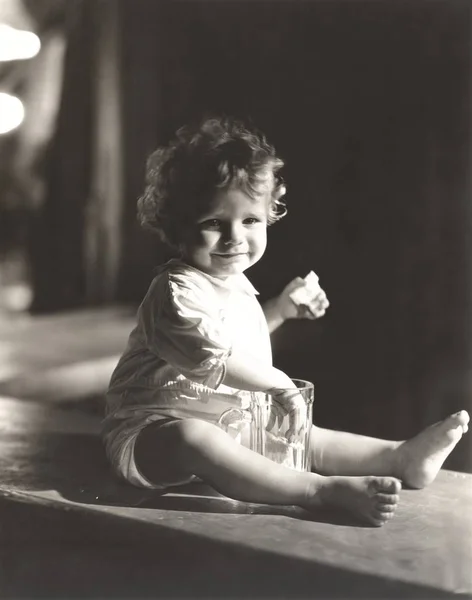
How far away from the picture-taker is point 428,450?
2.56ft

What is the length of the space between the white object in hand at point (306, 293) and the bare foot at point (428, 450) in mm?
→ 194

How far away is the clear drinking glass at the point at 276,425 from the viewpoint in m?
0.75

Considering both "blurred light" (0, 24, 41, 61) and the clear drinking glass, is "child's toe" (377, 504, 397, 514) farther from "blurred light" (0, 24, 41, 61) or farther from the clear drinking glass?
"blurred light" (0, 24, 41, 61)

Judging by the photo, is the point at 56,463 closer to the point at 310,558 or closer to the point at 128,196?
the point at 310,558

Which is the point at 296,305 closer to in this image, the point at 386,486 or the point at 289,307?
the point at 289,307

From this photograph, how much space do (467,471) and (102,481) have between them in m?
0.40

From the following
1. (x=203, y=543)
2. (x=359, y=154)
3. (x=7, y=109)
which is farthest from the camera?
(x=7, y=109)

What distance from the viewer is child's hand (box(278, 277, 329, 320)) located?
0.90 m

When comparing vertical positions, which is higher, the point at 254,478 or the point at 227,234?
the point at 227,234

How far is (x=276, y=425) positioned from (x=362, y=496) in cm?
11

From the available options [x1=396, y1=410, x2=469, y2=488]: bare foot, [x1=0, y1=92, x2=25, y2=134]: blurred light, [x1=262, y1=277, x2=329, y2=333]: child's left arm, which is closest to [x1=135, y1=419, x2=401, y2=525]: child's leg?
[x1=396, y1=410, x2=469, y2=488]: bare foot

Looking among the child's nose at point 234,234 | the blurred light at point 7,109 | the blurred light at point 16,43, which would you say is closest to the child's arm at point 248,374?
the child's nose at point 234,234

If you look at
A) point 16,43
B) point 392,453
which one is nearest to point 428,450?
point 392,453

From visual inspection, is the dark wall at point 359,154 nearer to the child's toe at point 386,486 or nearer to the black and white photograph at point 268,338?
the black and white photograph at point 268,338
